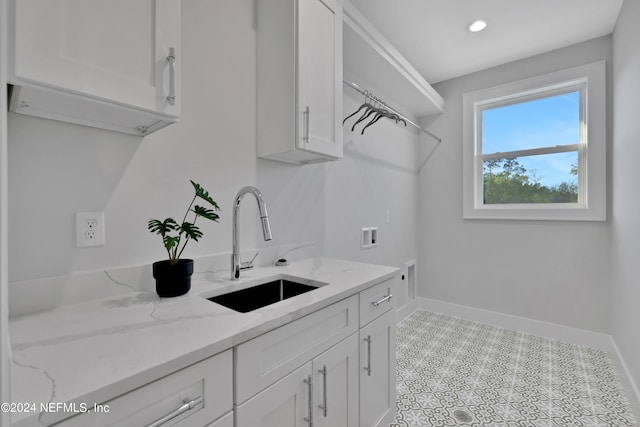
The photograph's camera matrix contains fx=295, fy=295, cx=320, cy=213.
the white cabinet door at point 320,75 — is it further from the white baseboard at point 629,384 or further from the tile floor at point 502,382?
the white baseboard at point 629,384

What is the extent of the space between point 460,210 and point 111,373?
317 cm

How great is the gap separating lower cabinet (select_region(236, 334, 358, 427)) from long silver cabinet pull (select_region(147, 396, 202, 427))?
0.44ft

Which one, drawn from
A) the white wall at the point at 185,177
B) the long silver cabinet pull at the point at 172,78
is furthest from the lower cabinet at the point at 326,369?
the long silver cabinet pull at the point at 172,78

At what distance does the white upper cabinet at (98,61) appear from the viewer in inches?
26.4

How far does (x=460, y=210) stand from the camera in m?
3.09

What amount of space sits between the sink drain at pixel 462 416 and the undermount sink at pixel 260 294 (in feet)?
3.72

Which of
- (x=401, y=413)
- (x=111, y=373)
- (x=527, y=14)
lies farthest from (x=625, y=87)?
(x=111, y=373)

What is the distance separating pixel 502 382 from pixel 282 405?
1731mm

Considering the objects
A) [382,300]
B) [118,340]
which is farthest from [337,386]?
[118,340]

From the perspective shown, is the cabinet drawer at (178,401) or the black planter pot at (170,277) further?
the black planter pot at (170,277)

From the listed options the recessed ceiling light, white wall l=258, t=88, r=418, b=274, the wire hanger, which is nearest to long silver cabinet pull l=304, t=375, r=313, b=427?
white wall l=258, t=88, r=418, b=274

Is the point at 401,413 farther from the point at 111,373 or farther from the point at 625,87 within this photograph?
the point at 625,87

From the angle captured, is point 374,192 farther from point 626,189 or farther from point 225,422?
point 225,422

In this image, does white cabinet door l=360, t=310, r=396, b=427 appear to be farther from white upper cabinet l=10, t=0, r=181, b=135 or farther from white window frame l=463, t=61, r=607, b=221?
white window frame l=463, t=61, r=607, b=221
